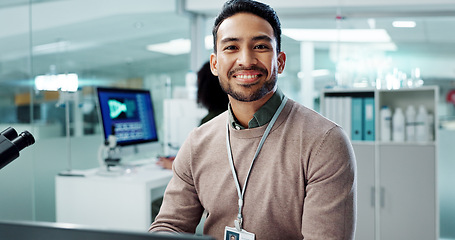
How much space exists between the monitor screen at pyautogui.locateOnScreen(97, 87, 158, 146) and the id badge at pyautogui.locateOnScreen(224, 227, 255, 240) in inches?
61.0

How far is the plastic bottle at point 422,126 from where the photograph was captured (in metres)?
3.28

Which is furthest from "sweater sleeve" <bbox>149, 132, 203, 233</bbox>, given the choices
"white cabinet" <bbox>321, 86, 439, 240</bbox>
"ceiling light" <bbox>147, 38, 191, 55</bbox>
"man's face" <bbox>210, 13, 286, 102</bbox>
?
"ceiling light" <bbox>147, 38, 191, 55</bbox>

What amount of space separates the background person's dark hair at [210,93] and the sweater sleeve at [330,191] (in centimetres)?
163

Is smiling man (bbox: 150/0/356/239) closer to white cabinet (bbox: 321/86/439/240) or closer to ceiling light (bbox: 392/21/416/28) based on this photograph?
white cabinet (bbox: 321/86/439/240)

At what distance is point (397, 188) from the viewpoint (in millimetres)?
3246

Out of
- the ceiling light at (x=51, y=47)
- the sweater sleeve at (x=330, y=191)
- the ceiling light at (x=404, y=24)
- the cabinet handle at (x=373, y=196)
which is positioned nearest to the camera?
the sweater sleeve at (x=330, y=191)

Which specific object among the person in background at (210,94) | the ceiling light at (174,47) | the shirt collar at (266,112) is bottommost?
the shirt collar at (266,112)

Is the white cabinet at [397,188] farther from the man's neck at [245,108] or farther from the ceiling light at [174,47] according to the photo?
the man's neck at [245,108]

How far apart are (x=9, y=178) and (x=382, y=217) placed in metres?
2.79

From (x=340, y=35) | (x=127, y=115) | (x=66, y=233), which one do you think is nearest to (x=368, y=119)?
(x=340, y=35)

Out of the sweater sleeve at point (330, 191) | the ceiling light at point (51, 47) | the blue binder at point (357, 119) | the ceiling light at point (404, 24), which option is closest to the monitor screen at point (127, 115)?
the ceiling light at point (51, 47)

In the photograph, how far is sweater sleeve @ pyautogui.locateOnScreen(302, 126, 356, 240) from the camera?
1.06m

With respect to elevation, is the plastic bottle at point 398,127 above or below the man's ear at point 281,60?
below

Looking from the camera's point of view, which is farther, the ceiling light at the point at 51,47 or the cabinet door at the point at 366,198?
the cabinet door at the point at 366,198
